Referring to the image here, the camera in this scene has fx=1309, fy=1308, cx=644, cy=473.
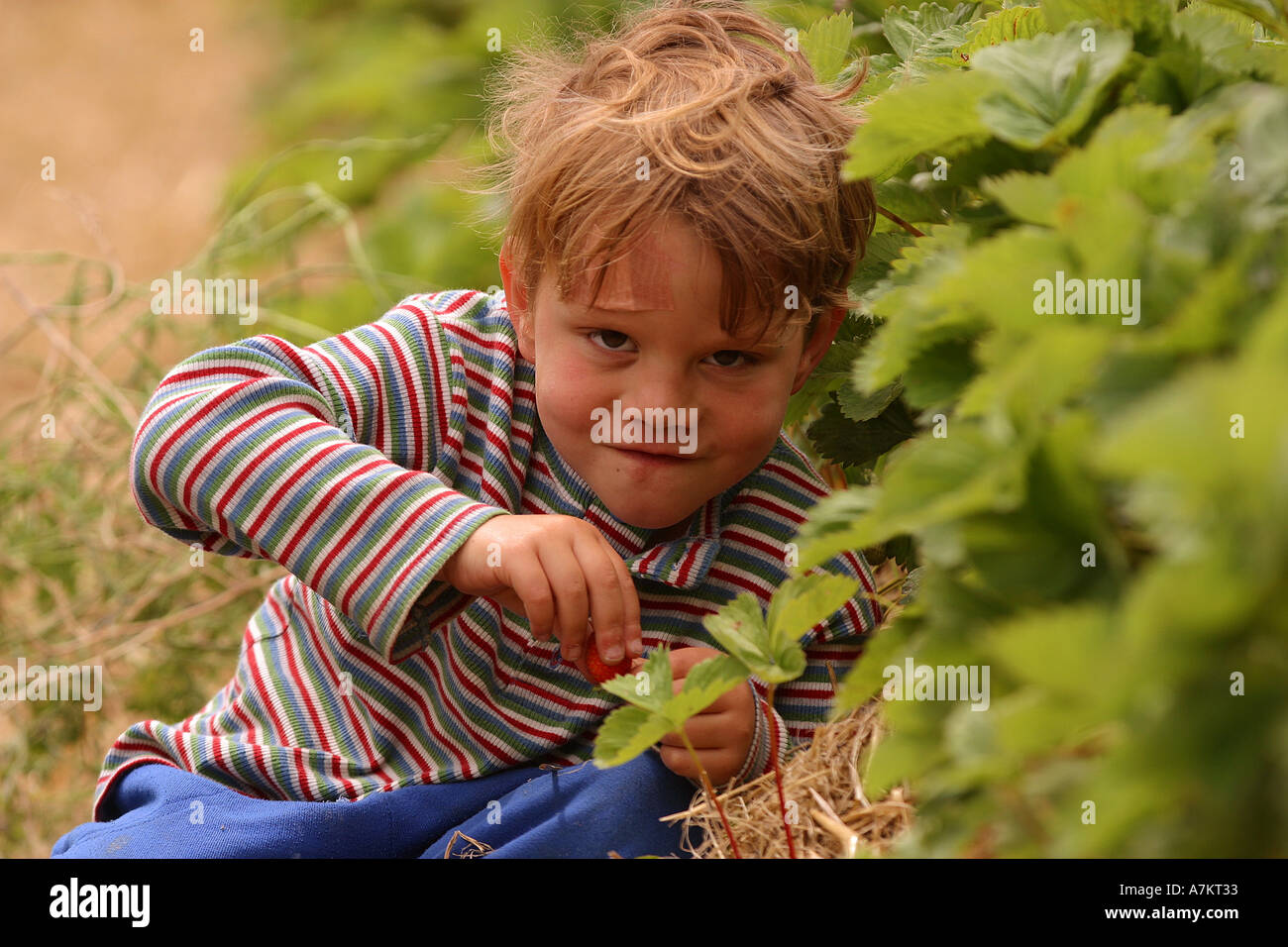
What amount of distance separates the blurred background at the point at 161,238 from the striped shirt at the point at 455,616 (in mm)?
346

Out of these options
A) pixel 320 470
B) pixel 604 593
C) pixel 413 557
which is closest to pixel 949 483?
pixel 604 593

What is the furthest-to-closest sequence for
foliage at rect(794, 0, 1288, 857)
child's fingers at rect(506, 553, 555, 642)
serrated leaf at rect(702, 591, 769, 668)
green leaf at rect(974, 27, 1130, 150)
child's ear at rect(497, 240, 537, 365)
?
child's ear at rect(497, 240, 537, 365) < child's fingers at rect(506, 553, 555, 642) < serrated leaf at rect(702, 591, 769, 668) < green leaf at rect(974, 27, 1130, 150) < foliage at rect(794, 0, 1288, 857)

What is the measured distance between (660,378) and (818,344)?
0.28 meters

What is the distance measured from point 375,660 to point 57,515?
1207mm

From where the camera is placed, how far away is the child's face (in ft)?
3.99

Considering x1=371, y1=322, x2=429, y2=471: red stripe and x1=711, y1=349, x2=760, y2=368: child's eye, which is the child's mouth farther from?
x1=371, y1=322, x2=429, y2=471: red stripe

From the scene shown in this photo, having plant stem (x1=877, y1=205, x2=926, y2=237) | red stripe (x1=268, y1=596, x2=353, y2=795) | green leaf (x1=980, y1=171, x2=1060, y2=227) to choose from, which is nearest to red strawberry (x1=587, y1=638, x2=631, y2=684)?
red stripe (x1=268, y1=596, x2=353, y2=795)

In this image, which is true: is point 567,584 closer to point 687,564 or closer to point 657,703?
point 657,703

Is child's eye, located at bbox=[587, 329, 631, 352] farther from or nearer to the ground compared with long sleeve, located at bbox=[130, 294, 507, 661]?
farther from the ground

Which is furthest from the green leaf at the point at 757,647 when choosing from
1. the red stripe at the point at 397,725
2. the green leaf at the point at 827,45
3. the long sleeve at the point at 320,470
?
the green leaf at the point at 827,45

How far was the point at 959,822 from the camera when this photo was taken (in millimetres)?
644

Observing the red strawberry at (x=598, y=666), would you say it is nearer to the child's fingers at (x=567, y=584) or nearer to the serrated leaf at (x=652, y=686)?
the child's fingers at (x=567, y=584)

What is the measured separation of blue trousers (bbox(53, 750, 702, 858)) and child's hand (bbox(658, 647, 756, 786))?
40 millimetres
